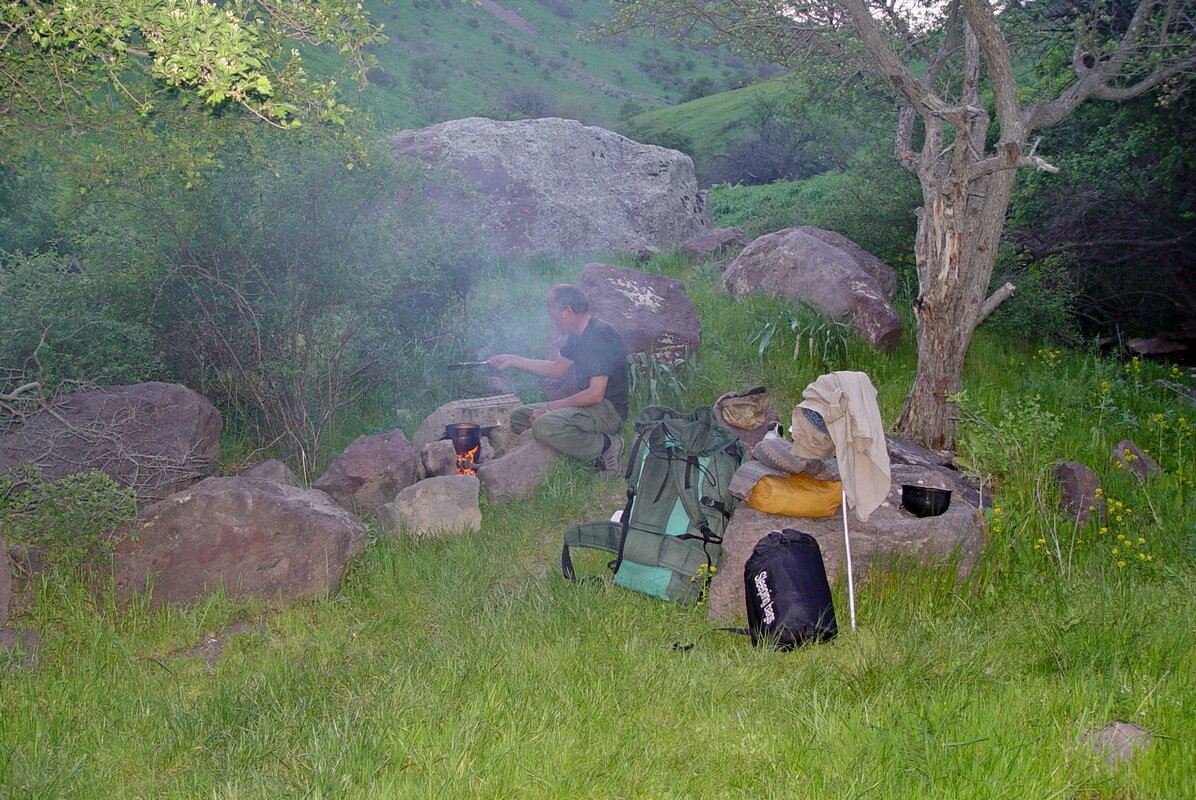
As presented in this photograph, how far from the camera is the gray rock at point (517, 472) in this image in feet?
23.2

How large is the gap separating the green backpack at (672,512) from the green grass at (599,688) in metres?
0.18

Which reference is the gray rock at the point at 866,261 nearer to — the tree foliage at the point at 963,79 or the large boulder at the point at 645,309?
the tree foliage at the point at 963,79

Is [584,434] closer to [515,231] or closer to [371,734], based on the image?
[371,734]

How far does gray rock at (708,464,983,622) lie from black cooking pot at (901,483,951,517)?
78mm

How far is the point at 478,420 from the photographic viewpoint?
8.23 meters

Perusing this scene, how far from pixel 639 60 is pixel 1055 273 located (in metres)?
89.6

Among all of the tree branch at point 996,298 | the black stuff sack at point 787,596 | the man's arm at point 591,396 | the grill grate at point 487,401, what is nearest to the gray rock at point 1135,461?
the tree branch at point 996,298

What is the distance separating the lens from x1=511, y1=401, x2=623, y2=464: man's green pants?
286 inches

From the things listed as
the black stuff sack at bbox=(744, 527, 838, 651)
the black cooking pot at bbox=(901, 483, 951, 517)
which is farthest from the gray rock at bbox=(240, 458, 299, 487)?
the black cooking pot at bbox=(901, 483, 951, 517)

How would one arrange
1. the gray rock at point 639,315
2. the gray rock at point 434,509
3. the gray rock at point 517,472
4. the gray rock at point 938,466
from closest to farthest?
the gray rock at point 938,466 < the gray rock at point 434,509 < the gray rock at point 517,472 < the gray rock at point 639,315

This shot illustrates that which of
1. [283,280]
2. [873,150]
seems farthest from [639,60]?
[283,280]

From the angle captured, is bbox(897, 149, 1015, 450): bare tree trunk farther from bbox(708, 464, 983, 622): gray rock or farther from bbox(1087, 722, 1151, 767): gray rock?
bbox(1087, 722, 1151, 767): gray rock

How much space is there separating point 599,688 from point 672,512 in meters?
1.54

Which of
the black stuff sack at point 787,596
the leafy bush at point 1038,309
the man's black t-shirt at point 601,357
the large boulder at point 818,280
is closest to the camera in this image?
the black stuff sack at point 787,596
